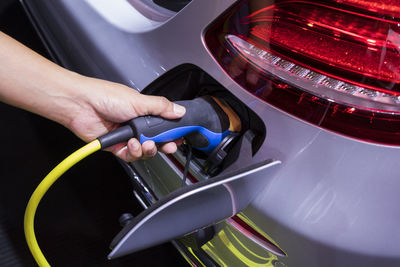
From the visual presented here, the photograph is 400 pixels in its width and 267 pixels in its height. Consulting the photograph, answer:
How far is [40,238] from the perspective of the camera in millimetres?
A: 1487

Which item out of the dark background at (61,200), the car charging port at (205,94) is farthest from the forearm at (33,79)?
the dark background at (61,200)

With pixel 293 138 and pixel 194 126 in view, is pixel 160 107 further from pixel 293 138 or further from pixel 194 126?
pixel 293 138

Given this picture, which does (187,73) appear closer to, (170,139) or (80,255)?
(170,139)

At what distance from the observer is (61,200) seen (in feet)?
5.22

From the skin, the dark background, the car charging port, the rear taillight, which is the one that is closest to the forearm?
the skin

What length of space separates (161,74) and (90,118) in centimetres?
24

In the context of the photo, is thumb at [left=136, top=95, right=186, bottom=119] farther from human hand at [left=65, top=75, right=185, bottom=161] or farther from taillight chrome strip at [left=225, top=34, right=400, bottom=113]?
taillight chrome strip at [left=225, top=34, right=400, bottom=113]

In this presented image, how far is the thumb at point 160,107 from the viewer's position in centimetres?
88

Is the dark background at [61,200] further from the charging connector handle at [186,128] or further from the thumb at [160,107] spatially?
the thumb at [160,107]

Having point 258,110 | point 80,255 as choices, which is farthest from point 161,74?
point 80,255

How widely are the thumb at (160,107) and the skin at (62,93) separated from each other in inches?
1.0

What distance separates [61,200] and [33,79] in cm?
69

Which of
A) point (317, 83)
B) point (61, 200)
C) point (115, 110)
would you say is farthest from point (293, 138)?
point (61, 200)

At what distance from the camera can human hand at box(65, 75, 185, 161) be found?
89 centimetres
